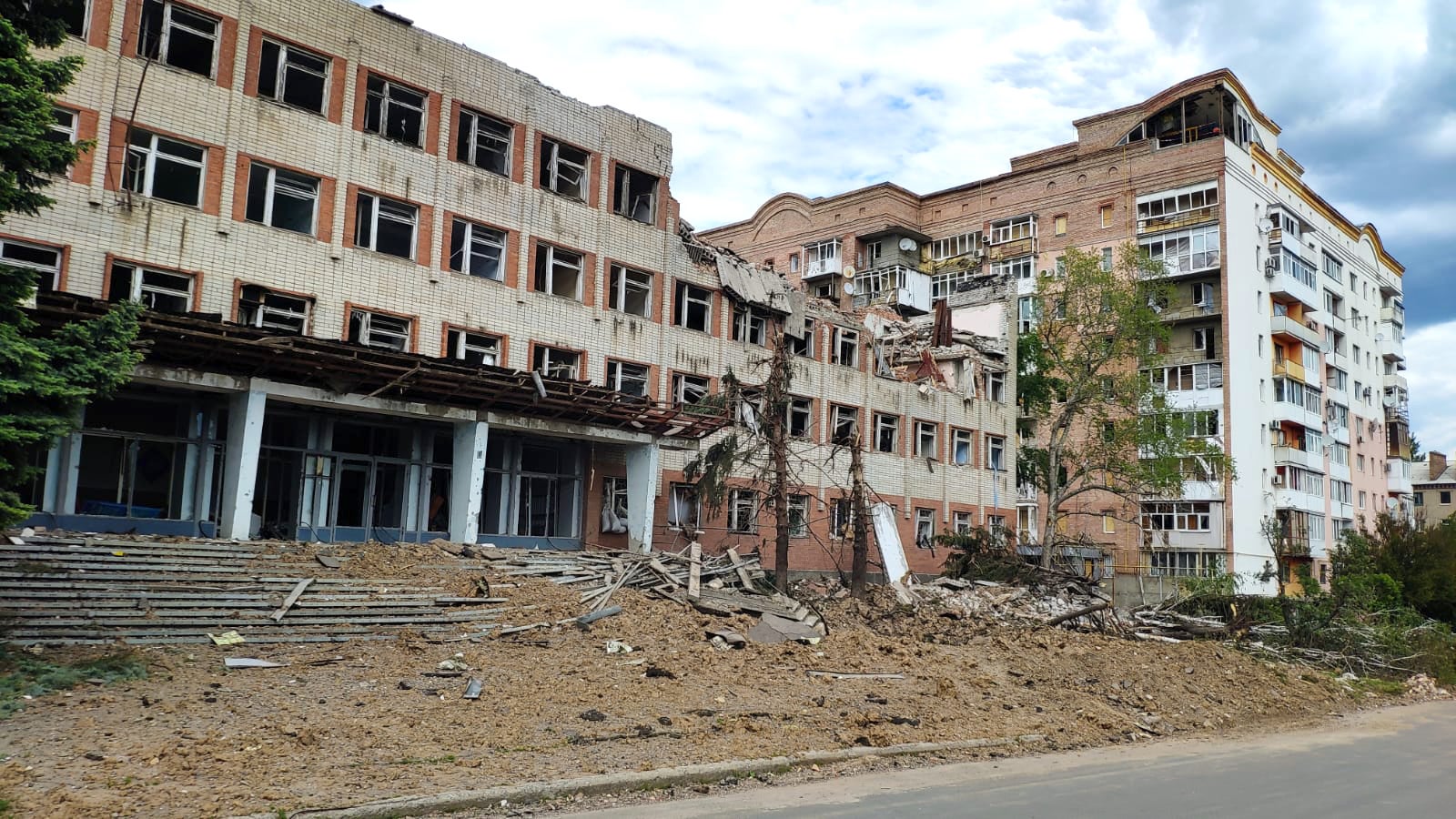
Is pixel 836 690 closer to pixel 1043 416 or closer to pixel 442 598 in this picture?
pixel 442 598

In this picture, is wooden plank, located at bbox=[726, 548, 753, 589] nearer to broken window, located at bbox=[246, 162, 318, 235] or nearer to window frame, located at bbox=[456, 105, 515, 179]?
window frame, located at bbox=[456, 105, 515, 179]

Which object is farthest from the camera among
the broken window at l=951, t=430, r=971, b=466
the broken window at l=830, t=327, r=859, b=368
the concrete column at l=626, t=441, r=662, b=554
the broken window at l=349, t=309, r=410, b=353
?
the broken window at l=951, t=430, r=971, b=466

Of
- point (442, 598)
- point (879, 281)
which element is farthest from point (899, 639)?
point (879, 281)

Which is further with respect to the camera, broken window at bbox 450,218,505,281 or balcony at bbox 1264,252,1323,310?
balcony at bbox 1264,252,1323,310

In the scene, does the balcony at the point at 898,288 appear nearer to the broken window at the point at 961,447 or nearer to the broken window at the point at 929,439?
the broken window at the point at 961,447

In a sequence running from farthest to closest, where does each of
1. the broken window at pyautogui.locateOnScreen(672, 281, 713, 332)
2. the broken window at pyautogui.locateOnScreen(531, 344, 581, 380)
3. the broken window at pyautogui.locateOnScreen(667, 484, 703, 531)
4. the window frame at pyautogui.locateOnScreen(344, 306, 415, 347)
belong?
the broken window at pyautogui.locateOnScreen(672, 281, 713, 332) < the broken window at pyautogui.locateOnScreen(667, 484, 703, 531) < the broken window at pyautogui.locateOnScreen(531, 344, 581, 380) < the window frame at pyautogui.locateOnScreen(344, 306, 415, 347)

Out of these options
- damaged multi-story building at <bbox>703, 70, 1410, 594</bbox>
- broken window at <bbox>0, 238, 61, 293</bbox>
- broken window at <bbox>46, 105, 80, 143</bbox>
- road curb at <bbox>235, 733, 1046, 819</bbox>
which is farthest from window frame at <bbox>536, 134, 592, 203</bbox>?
road curb at <bbox>235, 733, 1046, 819</bbox>

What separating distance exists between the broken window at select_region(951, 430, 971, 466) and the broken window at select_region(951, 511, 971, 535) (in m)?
1.92

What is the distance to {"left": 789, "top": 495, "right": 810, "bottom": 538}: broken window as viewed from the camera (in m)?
29.9

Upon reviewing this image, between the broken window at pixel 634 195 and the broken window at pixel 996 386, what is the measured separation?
18076 millimetres

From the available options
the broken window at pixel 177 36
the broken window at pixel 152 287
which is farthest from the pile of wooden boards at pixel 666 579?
the broken window at pixel 177 36

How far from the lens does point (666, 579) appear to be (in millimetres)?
22547

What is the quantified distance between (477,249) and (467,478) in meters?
6.41

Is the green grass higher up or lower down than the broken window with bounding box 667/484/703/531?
lower down
